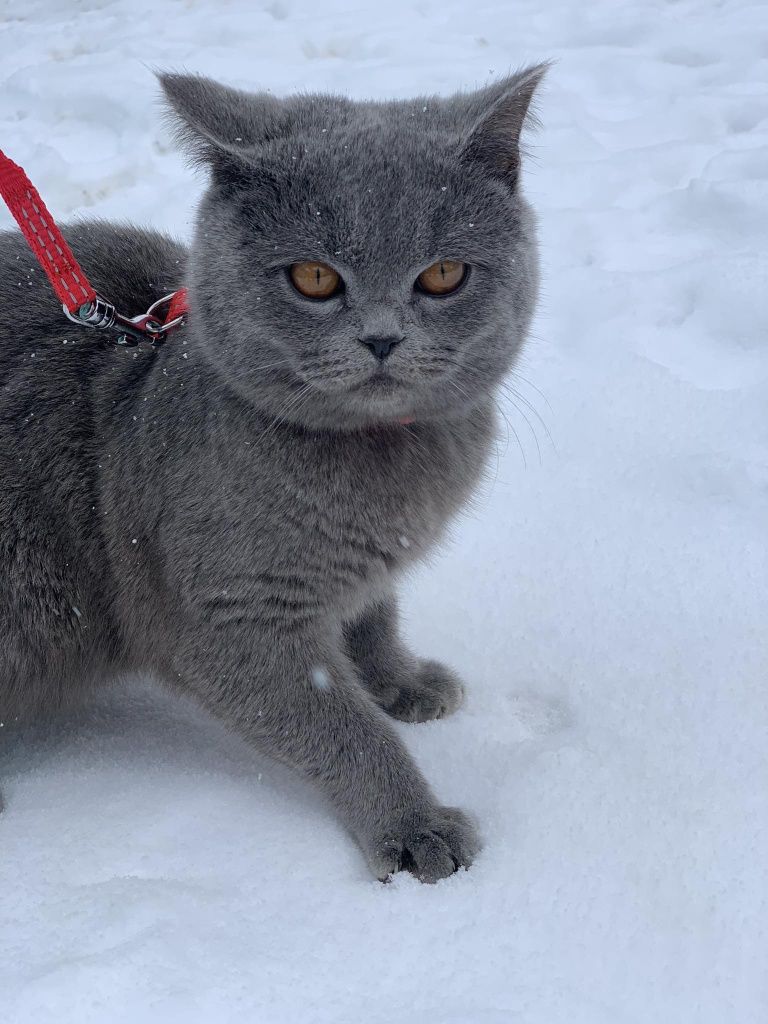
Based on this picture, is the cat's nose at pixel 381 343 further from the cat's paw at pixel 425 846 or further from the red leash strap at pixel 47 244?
the cat's paw at pixel 425 846

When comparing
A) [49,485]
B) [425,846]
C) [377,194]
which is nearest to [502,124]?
[377,194]

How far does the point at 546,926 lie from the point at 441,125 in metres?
1.13

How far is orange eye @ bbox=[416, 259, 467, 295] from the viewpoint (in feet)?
4.81

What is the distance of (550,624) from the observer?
6.65ft

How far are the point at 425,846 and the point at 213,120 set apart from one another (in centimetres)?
109

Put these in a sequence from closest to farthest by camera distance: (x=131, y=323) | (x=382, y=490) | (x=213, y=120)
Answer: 1. (x=213, y=120)
2. (x=382, y=490)
3. (x=131, y=323)

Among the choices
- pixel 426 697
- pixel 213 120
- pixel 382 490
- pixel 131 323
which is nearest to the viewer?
pixel 213 120

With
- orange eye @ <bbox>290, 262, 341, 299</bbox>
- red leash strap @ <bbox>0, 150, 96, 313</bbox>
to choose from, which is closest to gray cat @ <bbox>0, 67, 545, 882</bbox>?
orange eye @ <bbox>290, 262, 341, 299</bbox>

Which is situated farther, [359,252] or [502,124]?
[502,124]

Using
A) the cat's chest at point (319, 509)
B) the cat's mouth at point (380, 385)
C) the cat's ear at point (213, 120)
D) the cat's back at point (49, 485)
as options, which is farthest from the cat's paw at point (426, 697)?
the cat's ear at point (213, 120)

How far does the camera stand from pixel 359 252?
1421mm

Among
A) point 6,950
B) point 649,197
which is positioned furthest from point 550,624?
point 649,197

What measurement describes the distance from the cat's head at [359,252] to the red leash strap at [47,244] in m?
0.18

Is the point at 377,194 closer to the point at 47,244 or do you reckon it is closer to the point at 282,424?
the point at 282,424
